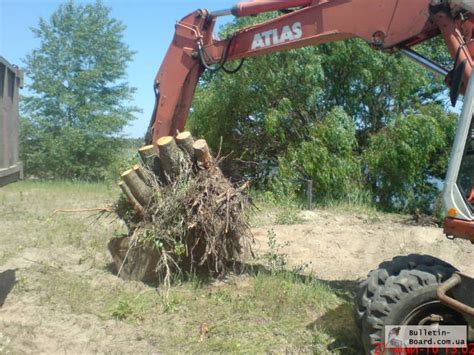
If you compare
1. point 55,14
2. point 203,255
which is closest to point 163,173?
point 203,255

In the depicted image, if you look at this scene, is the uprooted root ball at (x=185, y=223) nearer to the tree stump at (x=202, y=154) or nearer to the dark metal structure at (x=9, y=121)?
the tree stump at (x=202, y=154)

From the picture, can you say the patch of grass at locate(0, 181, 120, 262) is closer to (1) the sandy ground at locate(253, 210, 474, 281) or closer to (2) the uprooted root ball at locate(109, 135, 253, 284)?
(2) the uprooted root ball at locate(109, 135, 253, 284)

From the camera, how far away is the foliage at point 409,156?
44.0ft

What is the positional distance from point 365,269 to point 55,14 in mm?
18274

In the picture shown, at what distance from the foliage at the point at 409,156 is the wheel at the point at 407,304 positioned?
Answer: 32.8 ft

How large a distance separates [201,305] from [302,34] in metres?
3.00

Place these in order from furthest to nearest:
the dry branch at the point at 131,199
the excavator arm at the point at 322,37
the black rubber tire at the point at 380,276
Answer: the dry branch at the point at 131,199 → the excavator arm at the point at 322,37 → the black rubber tire at the point at 380,276

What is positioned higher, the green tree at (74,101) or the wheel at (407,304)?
the green tree at (74,101)

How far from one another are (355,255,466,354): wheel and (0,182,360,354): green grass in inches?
27.7

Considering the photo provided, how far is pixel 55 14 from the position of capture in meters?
21.0

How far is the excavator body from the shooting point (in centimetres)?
378

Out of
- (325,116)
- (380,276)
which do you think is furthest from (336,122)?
(380,276)

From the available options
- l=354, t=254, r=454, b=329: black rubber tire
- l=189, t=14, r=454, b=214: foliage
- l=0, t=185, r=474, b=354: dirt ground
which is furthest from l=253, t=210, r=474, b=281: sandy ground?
l=189, t=14, r=454, b=214: foliage

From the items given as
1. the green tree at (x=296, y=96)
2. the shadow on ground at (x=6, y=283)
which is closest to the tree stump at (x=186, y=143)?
the shadow on ground at (x=6, y=283)
